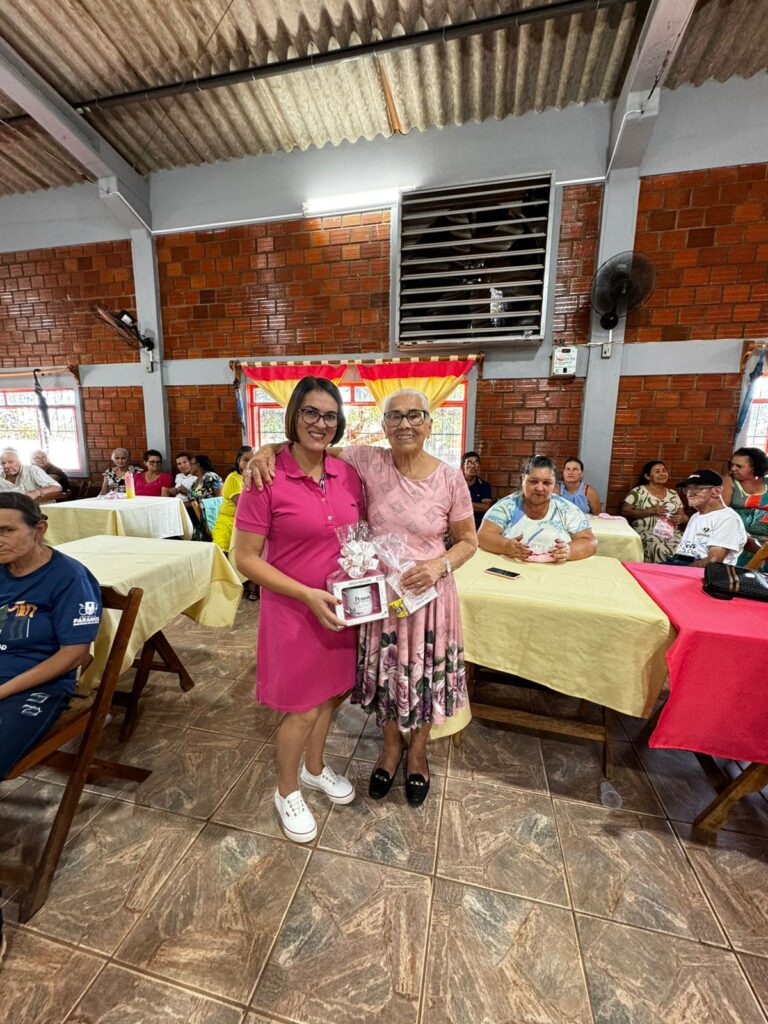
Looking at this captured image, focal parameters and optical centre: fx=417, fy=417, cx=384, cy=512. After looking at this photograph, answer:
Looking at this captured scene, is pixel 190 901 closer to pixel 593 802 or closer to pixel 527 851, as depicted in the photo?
pixel 527 851

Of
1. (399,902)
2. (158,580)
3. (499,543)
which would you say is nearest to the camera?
(399,902)

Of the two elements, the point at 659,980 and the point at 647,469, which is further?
the point at 647,469

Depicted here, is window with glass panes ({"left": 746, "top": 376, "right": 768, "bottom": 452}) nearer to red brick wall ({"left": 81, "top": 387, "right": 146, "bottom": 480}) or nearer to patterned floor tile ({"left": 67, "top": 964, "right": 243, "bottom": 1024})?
patterned floor tile ({"left": 67, "top": 964, "right": 243, "bottom": 1024})

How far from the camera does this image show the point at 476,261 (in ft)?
15.2

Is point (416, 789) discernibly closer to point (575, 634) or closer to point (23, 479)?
point (575, 634)

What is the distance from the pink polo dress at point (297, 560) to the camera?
1.39 m

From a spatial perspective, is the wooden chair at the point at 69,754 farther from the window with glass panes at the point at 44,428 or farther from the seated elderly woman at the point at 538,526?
the window with glass panes at the point at 44,428

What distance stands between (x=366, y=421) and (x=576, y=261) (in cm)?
293

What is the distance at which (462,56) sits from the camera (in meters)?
3.85

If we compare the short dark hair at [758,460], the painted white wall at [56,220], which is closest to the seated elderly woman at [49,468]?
the painted white wall at [56,220]

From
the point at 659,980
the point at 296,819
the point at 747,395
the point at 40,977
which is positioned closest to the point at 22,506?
the point at 40,977

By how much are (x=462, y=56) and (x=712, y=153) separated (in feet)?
8.59

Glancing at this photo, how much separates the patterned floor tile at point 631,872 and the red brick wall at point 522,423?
147 inches

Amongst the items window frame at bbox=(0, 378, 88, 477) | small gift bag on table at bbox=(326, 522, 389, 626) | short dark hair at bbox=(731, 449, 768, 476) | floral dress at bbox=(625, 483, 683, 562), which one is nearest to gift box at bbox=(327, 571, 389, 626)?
small gift bag on table at bbox=(326, 522, 389, 626)
